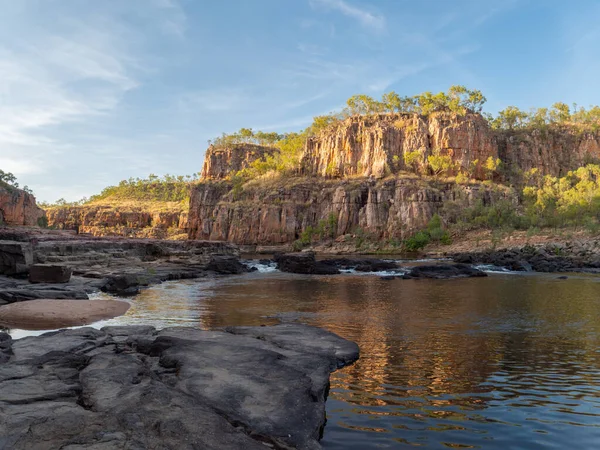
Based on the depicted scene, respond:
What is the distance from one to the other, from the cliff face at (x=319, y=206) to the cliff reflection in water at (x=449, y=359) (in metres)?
79.0

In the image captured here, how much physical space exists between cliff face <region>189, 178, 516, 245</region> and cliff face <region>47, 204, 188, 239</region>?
18.0 meters

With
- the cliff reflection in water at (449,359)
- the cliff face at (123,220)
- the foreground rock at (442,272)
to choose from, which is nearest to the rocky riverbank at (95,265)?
the cliff reflection in water at (449,359)

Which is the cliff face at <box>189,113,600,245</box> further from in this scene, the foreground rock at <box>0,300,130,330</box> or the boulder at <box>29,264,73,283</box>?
the foreground rock at <box>0,300,130,330</box>

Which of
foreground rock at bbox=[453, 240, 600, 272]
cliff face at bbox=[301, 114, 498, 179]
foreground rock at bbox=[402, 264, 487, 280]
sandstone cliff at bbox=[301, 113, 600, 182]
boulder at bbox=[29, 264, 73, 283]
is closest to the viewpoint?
boulder at bbox=[29, 264, 73, 283]

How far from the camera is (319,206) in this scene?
119 meters

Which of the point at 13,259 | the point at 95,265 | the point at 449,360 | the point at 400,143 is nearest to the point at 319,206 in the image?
the point at 400,143

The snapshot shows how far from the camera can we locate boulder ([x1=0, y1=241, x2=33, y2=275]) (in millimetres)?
25750

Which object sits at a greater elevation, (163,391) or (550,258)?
(550,258)

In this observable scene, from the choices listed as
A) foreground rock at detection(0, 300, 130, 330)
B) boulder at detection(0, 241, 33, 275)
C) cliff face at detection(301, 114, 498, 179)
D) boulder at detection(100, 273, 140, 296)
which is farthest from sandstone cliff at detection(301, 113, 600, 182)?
foreground rock at detection(0, 300, 130, 330)

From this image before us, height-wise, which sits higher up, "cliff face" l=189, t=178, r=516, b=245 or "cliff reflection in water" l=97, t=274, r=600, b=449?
"cliff face" l=189, t=178, r=516, b=245

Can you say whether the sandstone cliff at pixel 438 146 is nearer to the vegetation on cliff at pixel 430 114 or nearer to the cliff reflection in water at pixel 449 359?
the vegetation on cliff at pixel 430 114

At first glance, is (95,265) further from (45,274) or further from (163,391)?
(163,391)

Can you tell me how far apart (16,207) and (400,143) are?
311ft

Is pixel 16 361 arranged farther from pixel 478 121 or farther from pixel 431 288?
pixel 478 121
